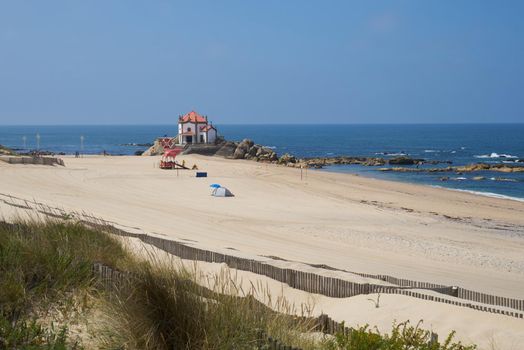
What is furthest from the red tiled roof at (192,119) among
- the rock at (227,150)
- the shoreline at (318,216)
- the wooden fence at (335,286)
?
the wooden fence at (335,286)

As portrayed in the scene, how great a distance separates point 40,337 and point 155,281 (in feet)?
3.33

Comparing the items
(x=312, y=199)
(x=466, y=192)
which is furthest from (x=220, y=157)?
(x=312, y=199)

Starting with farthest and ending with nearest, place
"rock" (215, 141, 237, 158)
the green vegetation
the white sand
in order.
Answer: "rock" (215, 141, 237, 158), the white sand, the green vegetation

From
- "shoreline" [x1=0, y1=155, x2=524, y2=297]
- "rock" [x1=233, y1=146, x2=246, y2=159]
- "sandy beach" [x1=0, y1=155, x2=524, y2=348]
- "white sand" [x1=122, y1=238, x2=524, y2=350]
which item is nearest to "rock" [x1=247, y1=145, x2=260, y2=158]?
"rock" [x1=233, y1=146, x2=246, y2=159]

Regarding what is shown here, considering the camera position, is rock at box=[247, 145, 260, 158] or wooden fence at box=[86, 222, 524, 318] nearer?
wooden fence at box=[86, 222, 524, 318]

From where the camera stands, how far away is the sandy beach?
1744 centimetres

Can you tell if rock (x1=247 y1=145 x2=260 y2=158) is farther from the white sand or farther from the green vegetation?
the green vegetation

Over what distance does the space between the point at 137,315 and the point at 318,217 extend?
72.3 feet

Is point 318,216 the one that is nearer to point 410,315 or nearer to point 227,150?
point 410,315

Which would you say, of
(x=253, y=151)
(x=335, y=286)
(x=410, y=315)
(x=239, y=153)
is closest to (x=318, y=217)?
(x=335, y=286)

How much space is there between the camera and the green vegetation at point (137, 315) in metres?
5.34

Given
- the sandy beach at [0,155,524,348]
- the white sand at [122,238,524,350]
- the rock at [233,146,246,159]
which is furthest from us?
the rock at [233,146,246,159]

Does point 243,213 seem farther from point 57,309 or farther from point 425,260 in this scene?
point 57,309

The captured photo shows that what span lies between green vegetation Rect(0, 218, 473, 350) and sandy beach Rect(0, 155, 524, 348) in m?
2.85
